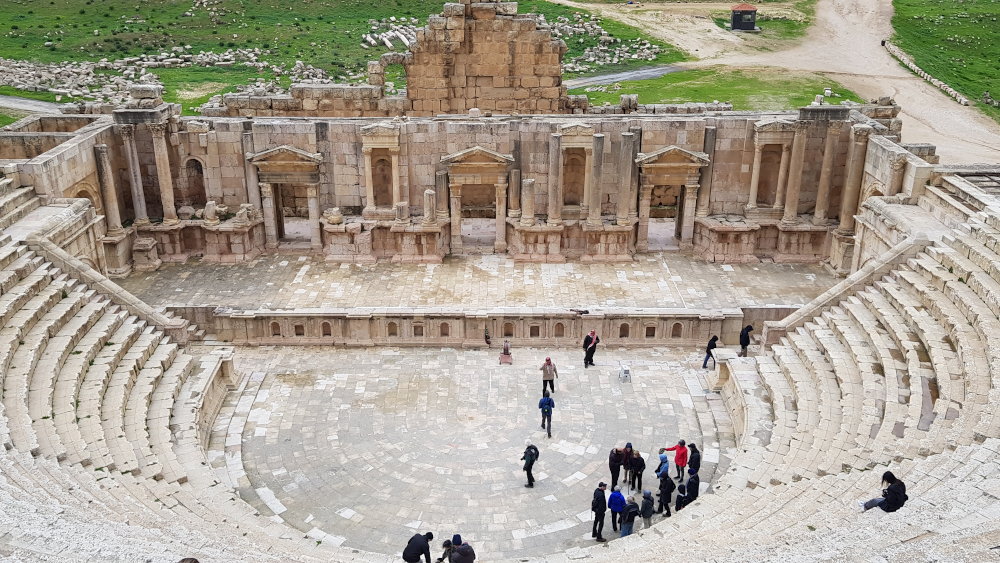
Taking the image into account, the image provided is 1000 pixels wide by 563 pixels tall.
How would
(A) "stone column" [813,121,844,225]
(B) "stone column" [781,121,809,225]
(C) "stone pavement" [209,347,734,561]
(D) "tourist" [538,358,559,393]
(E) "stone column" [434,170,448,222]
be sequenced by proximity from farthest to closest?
1. (E) "stone column" [434,170,448,222]
2. (B) "stone column" [781,121,809,225]
3. (A) "stone column" [813,121,844,225]
4. (D) "tourist" [538,358,559,393]
5. (C) "stone pavement" [209,347,734,561]

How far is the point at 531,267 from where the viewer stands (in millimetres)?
27359

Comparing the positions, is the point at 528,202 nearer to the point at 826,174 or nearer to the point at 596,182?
the point at 596,182

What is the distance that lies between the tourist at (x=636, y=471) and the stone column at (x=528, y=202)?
37.1 feet

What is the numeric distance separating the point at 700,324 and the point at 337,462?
10.5 meters

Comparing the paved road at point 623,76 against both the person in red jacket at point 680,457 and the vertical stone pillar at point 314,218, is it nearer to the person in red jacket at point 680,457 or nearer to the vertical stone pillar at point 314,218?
the vertical stone pillar at point 314,218

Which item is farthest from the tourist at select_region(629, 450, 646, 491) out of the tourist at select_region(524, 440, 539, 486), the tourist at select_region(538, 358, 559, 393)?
the tourist at select_region(538, 358, 559, 393)

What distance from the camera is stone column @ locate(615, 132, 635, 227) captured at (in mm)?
27344

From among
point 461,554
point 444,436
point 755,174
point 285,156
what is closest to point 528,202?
point 755,174

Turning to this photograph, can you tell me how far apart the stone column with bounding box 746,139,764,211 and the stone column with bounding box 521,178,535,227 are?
7.01 metres

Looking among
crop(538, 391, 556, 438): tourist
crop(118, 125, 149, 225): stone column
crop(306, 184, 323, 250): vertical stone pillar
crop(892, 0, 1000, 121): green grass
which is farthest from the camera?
crop(892, 0, 1000, 121): green grass

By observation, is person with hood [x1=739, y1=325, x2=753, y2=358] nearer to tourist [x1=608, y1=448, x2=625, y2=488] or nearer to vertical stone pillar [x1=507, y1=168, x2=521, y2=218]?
tourist [x1=608, y1=448, x2=625, y2=488]

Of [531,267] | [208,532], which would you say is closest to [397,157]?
[531,267]

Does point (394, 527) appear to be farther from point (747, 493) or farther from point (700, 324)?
point (700, 324)

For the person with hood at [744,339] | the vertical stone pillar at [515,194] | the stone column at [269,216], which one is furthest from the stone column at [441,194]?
the person with hood at [744,339]
